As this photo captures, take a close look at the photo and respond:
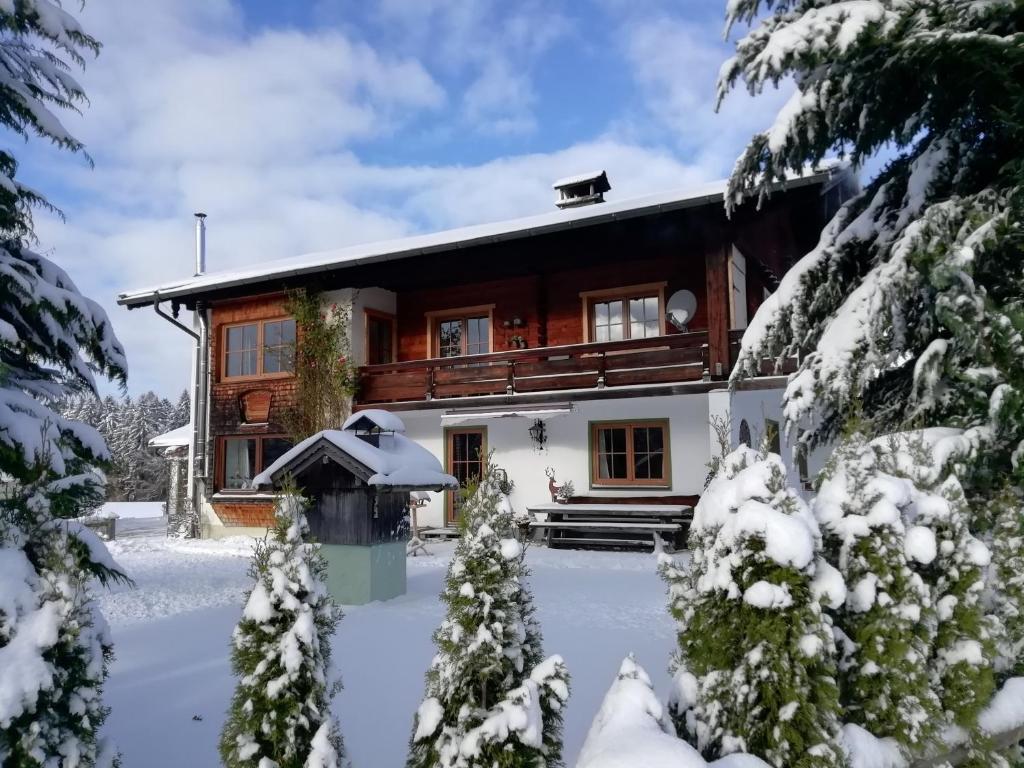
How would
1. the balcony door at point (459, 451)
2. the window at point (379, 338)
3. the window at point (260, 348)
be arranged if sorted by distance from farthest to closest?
the window at point (260, 348) → the window at point (379, 338) → the balcony door at point (459, 451)

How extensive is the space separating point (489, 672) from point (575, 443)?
1161 cm

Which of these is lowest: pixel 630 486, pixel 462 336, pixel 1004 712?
pixel 1004 712

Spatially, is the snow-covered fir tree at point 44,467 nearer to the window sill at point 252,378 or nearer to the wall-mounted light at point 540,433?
the wall-mounted light at point 540,433

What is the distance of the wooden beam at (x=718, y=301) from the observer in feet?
39.1

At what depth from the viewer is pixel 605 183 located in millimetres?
17453

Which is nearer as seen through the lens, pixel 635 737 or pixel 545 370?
pixel 635 737

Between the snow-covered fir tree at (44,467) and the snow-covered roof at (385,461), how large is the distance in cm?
228

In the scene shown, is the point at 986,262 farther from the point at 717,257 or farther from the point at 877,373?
the point at 717,257

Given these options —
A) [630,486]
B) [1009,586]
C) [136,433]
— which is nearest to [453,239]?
[630,486]

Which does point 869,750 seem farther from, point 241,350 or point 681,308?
point 241,350

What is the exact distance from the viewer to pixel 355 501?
8102 mm

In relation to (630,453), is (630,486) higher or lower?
lower

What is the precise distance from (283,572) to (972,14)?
599 centimetres

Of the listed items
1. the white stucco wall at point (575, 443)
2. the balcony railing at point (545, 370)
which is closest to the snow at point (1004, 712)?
the balcony railing at point (545, 370)
